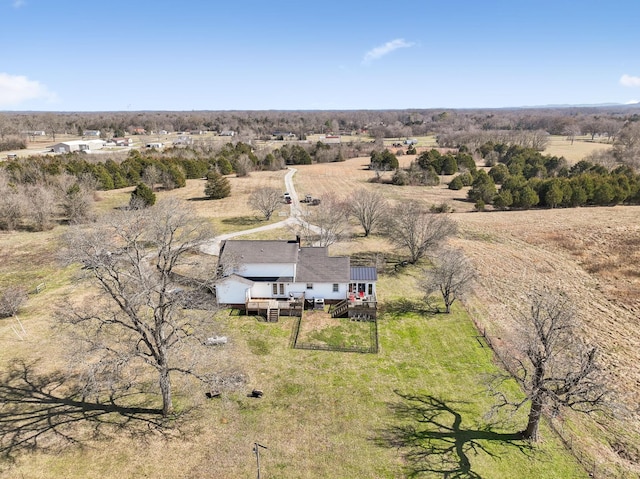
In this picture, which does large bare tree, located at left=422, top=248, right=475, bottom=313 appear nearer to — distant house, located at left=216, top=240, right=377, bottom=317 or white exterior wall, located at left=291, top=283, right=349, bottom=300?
distant house, located at left=216, top=240, right=377, bottom=317

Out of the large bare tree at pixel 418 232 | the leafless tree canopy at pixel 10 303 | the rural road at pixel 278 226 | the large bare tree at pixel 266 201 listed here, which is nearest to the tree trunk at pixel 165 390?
the leafless tree canopy at pixel 10 303

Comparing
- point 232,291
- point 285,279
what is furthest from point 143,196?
point 285,279

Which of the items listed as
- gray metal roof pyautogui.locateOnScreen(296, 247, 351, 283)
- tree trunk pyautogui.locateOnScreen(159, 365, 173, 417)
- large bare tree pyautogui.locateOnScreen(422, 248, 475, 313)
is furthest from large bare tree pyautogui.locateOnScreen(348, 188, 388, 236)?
tree trunk pyautogui.locateOnScreen(159, 365, 173, 417)

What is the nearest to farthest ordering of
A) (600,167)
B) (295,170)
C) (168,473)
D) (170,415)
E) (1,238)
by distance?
(168,473) < (170,415) < (1,238) < (600,167) < (295,170)

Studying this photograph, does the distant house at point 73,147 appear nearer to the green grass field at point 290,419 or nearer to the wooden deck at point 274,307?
the green grass field at point 290,419

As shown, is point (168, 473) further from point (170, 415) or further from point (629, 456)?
point (629, 456)

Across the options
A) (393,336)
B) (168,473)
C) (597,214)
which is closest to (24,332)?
(168,473)
